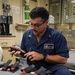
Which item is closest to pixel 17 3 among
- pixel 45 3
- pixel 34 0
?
pixel 34 0

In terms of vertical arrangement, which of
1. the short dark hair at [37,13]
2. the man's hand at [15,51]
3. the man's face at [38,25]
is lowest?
the man's hand at [15,51]

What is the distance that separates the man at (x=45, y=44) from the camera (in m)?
1.60

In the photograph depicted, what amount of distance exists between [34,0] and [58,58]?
3.08m

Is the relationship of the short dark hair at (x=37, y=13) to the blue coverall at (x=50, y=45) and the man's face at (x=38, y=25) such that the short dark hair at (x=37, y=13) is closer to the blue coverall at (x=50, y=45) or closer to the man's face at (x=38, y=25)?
the man's face at (x=38, y=25)

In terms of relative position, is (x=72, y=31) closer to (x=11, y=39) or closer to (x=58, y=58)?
(x=11, y=39)

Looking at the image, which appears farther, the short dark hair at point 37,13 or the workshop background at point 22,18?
the workshop background at point 22,18

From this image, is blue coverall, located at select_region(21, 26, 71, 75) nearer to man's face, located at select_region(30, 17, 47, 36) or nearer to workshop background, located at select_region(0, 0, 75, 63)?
man's face, located at select_region(30, 17, 47, 36)

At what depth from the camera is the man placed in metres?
1.60

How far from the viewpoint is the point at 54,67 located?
5.33ft

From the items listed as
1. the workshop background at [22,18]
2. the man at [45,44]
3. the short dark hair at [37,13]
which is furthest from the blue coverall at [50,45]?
the workshop background at [22,18]

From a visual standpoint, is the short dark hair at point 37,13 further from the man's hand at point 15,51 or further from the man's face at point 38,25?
the man's hand at point 15,51

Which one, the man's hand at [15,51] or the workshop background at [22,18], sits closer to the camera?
the man's hand at [15,51]

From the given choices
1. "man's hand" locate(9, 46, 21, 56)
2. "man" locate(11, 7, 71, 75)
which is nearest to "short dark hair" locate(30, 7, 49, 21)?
"man" locate(11, 7, 71, 75)

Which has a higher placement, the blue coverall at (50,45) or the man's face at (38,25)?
the man's face at (38,25)
